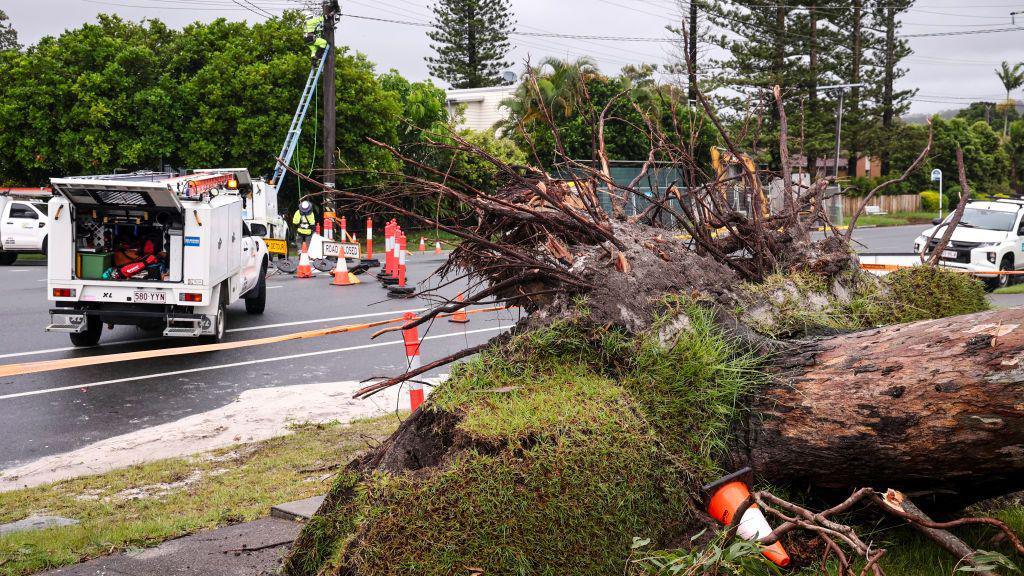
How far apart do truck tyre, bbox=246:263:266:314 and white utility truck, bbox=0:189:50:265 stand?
1069 cm

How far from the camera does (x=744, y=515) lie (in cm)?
339

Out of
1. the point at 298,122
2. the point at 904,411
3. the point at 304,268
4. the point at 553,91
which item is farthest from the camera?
the point at 553,91

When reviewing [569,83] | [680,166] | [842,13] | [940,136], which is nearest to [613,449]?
[680,166]

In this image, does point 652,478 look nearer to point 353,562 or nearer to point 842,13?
point 353,562

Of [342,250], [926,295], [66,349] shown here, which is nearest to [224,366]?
[66,349]

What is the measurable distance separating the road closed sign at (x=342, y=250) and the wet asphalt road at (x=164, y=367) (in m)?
1.59

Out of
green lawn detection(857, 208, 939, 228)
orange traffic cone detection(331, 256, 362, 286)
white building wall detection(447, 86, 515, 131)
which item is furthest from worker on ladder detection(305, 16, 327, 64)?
green lawn detection(857, 208, 939, 228)

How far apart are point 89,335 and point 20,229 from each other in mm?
13065

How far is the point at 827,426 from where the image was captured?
11.1 ft

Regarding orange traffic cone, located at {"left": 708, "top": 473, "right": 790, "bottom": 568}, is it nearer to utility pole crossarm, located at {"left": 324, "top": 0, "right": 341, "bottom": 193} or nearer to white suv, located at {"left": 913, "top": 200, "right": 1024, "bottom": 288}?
white suv, located at {"left": 913, "top": 200, "right": 1024, "bottom": 288}

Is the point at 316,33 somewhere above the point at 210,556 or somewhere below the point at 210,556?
above

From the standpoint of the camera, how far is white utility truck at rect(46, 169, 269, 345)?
33.3 feet

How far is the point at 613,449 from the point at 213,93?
2638 centimetres

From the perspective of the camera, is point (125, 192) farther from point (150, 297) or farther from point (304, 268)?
point (304, 268)
